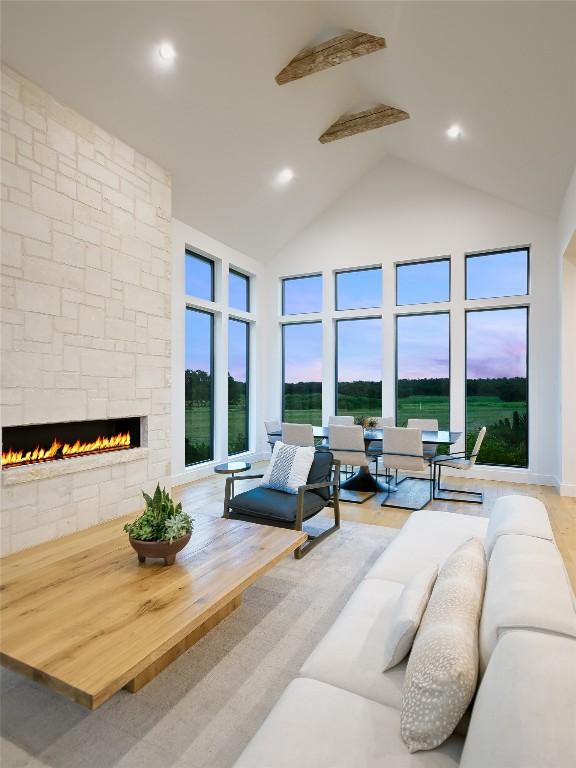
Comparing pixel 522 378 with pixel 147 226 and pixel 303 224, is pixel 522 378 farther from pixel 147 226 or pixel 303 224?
pixel 147 226

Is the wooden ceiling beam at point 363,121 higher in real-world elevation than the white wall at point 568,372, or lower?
higher

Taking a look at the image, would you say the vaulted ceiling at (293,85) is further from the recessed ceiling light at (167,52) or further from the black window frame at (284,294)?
the black window frame at (284,294)

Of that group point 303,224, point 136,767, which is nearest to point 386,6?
point 303,224

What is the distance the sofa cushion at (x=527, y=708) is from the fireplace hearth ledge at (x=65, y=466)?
3.39 m

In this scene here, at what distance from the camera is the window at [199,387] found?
6.17 metres

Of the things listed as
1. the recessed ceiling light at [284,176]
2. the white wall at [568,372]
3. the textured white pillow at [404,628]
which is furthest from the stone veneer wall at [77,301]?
the white wall at [568,372]

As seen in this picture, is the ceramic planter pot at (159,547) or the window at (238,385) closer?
the ceramic planter pot at (159,547)

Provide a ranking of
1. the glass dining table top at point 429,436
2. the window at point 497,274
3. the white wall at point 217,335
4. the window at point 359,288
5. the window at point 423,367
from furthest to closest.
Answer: the window at point 359,288 → the window at point 423,367 → the window at point 497,274 → the white wall at point 217,335 → the glass dining table top at point 429,436

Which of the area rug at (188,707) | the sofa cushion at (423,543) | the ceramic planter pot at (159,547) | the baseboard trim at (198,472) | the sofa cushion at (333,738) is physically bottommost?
the area rug at (188,707)

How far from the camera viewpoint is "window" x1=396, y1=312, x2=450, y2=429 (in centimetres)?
656

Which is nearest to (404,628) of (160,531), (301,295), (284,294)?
(160,531)

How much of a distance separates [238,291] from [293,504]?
15.6 feet

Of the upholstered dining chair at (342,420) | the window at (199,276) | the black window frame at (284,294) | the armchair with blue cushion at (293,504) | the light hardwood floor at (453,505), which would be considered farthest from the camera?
the black window frame at (284,294)

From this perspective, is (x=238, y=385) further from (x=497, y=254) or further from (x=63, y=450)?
(x=497, y=254)
